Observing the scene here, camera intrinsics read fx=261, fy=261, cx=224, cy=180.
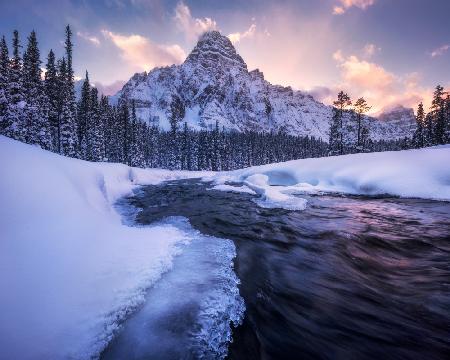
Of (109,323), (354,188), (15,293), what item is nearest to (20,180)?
(15,293)

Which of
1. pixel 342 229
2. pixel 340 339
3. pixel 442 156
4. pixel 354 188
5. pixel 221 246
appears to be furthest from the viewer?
pixel 354 188

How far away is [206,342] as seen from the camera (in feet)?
9.18

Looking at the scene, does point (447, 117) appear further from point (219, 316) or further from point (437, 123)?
point (219, 316)

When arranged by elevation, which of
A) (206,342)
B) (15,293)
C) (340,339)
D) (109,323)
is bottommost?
(340,339)

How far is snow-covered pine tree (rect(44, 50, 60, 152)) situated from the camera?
36.2m

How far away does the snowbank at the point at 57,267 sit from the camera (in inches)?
95.6

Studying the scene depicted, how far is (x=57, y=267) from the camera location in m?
3.31

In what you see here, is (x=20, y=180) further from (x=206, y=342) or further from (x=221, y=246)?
(x=221, y=246)

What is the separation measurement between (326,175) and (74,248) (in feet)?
58.5

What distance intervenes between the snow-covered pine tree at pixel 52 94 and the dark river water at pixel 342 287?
119 ft

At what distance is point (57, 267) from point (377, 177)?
53.1ft

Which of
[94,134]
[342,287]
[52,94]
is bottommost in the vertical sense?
[342,287]

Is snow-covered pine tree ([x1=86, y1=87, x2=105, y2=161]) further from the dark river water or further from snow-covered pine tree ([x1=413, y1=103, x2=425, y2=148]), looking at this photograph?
snow-covered pine tree ([x1=413, y1=103, x2=425, y2=148])

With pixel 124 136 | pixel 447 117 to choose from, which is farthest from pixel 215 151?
pixel 447 117
